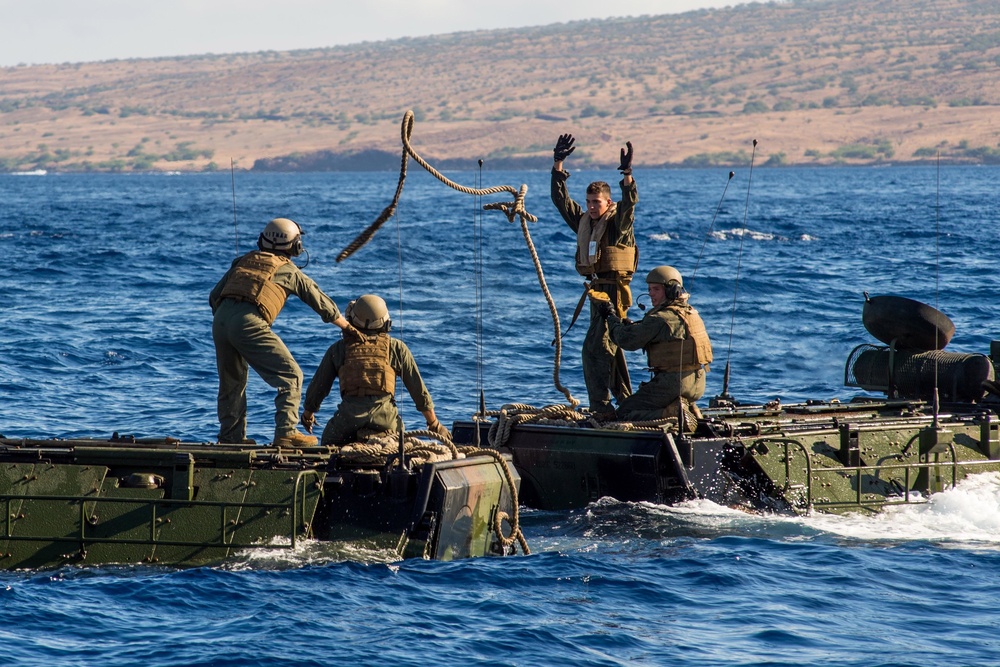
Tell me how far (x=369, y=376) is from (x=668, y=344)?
2.91 m

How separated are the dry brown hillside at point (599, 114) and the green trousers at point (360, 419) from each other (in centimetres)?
10935

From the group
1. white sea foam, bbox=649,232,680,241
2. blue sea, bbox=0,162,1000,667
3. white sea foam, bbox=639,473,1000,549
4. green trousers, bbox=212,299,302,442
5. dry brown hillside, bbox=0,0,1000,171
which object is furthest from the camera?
dry brown hillside, bbox=0,0,1000,171

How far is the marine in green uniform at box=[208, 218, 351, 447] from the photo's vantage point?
1225 cm

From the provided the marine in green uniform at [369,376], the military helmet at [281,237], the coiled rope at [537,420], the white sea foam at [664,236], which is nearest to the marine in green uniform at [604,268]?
the coiled rope at [537,420]

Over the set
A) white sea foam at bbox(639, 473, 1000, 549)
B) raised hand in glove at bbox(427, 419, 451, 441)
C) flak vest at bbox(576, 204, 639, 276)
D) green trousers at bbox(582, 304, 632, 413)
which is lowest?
white sea foam at bbox(639, 473, 1000, 549)

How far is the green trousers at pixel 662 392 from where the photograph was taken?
45.3 feet

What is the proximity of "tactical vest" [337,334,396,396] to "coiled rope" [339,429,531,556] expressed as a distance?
0.38 m

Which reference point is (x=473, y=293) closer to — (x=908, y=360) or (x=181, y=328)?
(x=181, y=328)

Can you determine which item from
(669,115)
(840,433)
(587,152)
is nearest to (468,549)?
(840,433)

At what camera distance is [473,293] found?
31766 millimetres

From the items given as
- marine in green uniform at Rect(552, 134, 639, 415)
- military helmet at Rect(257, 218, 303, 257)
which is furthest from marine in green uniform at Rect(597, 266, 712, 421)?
military helmet at Rect(257, 218, 303, 257)

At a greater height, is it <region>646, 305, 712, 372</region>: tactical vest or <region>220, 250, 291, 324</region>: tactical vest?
<region>220, 250, 291, 324</region>: tactical vest

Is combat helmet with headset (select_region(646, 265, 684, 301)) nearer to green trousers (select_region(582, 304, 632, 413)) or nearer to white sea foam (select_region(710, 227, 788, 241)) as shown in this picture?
green trousers (select_region(582, 304, 632, 413))

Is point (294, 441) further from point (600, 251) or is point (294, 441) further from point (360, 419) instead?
point (600, 251)
